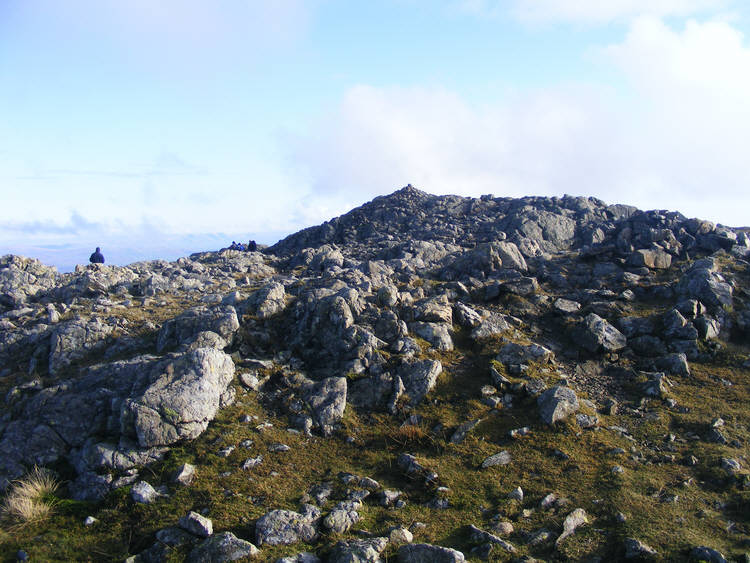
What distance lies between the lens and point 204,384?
51.4 feet

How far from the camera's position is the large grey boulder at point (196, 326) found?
2003 centimetres

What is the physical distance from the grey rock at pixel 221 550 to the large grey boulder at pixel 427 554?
348 centimetres

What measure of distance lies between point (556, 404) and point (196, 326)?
51.9ft

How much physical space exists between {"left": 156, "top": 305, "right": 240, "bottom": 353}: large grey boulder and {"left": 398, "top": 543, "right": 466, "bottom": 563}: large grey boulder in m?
12.6

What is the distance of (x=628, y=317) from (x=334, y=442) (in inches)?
671

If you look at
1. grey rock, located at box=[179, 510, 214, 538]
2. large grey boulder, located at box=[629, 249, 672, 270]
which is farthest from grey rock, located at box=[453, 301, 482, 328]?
grey rock, located at box=[179, 510, 214, 538]

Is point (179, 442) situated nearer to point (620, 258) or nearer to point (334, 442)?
point (334, 442)

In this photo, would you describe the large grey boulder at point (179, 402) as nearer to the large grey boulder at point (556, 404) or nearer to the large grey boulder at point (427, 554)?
the large grey boulder at point (427, 554)

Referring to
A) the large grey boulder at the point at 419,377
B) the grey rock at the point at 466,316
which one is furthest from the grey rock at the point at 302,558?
the grey rock at the point at 466,316

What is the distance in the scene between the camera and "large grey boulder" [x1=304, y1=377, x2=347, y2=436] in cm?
1619

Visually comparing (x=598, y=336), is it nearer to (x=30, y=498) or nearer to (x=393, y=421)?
(x=393, y=421)

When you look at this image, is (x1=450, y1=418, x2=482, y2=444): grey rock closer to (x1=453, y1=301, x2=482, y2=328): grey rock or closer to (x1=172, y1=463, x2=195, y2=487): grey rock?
(x1=453, y1=301, x2=482, y2=328): grey rock

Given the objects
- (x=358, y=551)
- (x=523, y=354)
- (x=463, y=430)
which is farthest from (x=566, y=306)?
(x=358, y=551)

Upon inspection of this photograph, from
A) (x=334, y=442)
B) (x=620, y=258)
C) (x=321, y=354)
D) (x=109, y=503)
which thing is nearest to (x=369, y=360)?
(x=321, y=354)
